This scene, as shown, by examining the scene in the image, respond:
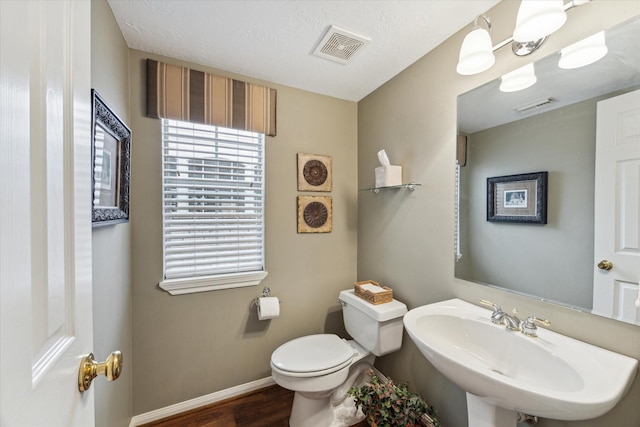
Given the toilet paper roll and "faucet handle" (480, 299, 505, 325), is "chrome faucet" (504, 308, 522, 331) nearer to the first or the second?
"faucet handle" (480, 299, 505, 325)

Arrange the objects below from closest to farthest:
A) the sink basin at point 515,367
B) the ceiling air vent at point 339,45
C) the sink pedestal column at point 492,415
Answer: the sink basin at point 515,367 < the sink pedestal column at point 492,415 < the ceiling air vent at point 339,45

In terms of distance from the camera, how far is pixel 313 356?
1.51 metres

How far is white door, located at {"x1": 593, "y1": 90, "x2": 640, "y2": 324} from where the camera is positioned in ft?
2.68

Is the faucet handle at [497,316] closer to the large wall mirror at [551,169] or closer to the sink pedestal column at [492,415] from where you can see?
the large wall mirror at [551,169]

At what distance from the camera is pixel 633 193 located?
817 millimetres

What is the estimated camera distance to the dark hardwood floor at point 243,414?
5.03 ft

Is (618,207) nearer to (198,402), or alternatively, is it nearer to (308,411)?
(308,411)

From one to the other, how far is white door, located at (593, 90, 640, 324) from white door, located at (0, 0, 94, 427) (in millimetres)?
1518

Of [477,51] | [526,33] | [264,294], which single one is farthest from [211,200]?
[526,33]

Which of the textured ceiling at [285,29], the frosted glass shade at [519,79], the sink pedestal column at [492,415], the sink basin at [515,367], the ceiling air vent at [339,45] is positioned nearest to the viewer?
the sink basin at [515,367]

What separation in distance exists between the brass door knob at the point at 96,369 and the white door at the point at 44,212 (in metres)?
0.02

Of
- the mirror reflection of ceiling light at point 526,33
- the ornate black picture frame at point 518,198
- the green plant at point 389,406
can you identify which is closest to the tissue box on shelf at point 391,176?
the ornate black picture frame at point 518,198

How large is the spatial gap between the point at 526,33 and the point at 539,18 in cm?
5

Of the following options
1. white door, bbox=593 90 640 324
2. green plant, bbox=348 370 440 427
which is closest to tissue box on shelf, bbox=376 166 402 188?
white door, bbox=593 90 640 324
